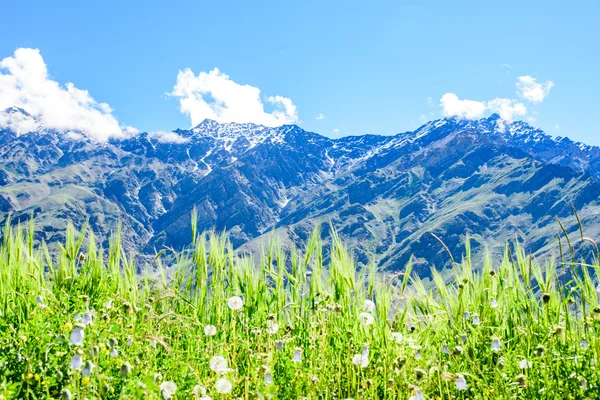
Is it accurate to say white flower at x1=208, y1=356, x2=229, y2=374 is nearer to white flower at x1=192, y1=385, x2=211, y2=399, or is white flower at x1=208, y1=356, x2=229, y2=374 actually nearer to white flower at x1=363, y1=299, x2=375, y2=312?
white flower at x1=192, y1=385, x2=211, y2=399

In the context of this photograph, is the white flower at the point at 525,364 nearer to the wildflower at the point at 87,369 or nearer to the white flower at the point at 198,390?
the white flower at the point at 198,390

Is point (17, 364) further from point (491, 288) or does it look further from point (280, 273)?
point (491, 288)

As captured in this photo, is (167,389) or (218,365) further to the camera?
(218,365)

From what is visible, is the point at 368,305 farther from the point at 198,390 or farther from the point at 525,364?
the point at 198,390

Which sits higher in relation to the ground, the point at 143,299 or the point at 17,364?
the point at 143,299

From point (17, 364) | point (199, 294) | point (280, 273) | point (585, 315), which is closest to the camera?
point (17, 364)

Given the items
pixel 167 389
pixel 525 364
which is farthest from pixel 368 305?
pixel 167 389

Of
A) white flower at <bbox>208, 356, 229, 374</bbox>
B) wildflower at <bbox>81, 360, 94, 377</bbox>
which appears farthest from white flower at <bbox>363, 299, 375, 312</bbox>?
wildflower at <bbox>81, 360, 94, 377</bbox>

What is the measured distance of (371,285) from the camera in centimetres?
424

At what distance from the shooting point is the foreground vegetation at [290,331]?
278 cm

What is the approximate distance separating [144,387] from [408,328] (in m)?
2.76

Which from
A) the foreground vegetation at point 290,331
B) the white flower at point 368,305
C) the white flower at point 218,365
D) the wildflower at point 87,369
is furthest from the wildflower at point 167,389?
the white flower at point 368,305

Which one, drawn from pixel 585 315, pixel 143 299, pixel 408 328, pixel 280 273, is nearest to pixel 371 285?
pixel 408 328

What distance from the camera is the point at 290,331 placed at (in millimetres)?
3984
